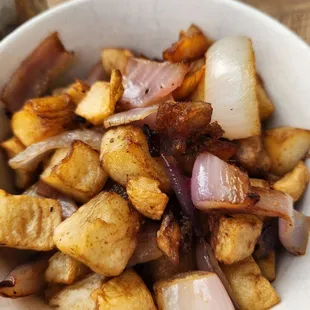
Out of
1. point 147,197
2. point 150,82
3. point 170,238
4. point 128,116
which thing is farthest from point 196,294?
point 150,82

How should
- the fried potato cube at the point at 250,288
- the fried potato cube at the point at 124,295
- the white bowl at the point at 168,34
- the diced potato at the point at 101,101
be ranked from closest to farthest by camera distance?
the fried potato cube at the point at 124,295 → the fried potato cube at the point at 250,288 → the diced potato at the point at 101,101 → the white bowl at the point at 168,34

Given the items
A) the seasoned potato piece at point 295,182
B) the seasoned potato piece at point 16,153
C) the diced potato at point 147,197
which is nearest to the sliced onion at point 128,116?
the diced potato at point 147,197

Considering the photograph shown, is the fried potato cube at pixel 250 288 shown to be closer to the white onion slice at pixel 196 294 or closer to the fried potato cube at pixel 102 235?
the white onion slice at pixel 196 294

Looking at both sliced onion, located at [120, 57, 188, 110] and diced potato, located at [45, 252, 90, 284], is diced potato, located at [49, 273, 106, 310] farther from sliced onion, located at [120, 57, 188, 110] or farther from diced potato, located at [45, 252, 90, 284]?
sliced onion, located at [120, 57, 188, 110]

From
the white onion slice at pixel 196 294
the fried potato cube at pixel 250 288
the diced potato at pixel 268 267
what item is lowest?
the diced potato at pixel 268 267

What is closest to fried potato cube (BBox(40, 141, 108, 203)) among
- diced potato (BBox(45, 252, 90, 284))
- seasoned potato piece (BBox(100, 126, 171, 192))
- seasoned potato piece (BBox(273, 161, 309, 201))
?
seasoned potato piece (BBox(100, 126, 171, 192))

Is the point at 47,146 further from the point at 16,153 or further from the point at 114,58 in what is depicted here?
the point at 114,58

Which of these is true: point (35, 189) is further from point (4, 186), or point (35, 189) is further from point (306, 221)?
point (306, 221)

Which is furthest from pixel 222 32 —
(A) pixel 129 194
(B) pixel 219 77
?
(A) pixel 129 194
